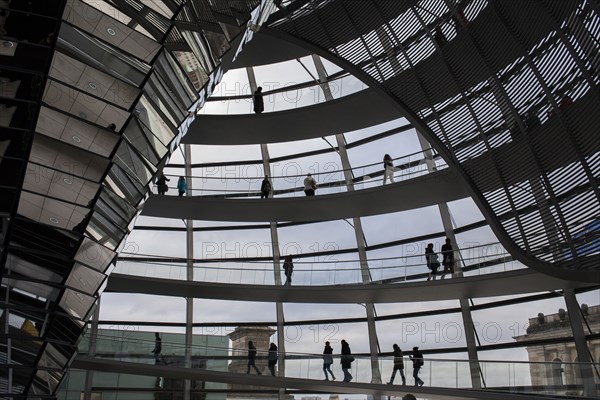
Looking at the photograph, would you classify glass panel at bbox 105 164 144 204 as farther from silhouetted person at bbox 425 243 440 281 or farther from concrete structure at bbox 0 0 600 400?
silhouetted person at bbox 425 243 440 281

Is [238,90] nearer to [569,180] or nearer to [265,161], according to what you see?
[265,161]

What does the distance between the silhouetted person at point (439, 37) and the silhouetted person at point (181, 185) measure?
14647 mm

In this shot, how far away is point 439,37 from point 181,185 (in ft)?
50.3

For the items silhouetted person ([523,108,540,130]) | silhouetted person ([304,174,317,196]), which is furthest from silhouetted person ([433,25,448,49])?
silhouetted person ([304,174,317,196])

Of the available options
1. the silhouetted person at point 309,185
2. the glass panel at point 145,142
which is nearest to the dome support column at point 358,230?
the silhouetted person at point 309,185

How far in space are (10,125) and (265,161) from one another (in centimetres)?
2381

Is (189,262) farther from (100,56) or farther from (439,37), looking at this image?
(100,56)

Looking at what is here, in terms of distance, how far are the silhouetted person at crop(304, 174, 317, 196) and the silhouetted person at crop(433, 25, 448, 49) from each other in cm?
1058

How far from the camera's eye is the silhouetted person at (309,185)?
29.6m

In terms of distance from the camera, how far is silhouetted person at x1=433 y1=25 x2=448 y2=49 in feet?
67.2

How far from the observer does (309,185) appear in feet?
97.8

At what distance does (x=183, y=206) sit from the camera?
29.7 m

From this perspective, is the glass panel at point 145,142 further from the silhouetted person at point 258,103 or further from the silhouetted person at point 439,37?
the silhouetted person at point 258,103

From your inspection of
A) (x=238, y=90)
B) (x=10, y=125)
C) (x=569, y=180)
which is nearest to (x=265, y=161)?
(x=238, y=90)
